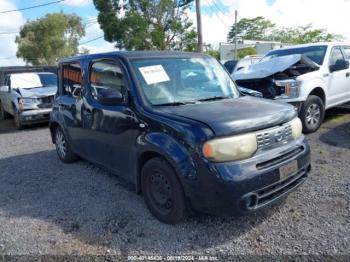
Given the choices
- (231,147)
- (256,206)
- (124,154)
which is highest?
(231,147)

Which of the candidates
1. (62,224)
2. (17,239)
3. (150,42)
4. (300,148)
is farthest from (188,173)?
(150,42)

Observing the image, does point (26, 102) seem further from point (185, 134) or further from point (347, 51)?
point (347, 51)

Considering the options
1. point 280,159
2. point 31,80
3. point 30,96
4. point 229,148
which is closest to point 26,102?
point 30,96

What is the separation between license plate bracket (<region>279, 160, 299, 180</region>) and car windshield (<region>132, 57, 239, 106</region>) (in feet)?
3.70

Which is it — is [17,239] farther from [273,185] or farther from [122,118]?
[273,185]

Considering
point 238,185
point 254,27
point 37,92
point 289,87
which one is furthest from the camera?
point 254,27

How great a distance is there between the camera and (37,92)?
32.0 ft

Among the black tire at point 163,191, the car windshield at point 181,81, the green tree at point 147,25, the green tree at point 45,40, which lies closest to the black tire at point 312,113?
the car windshield at point 181,81

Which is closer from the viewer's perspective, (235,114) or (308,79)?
(235,114)

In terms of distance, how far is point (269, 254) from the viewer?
112 inches

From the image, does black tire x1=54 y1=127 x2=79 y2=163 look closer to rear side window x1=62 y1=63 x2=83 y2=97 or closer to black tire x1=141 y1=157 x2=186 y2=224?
rear side window x1=62 y1=63 x2=83 y2=97

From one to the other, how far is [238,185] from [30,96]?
8.34m

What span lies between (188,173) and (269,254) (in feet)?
3.24

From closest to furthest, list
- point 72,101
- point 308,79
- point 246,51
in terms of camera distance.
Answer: point 72,101, point 308,79, point 246,51
